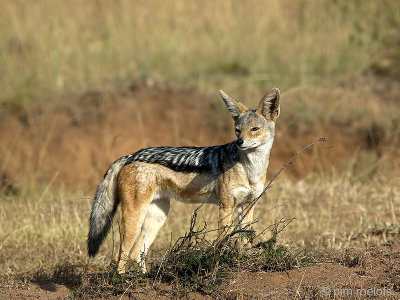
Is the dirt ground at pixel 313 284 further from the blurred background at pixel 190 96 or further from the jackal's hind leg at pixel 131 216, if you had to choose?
the blurred background at pixel 190 96

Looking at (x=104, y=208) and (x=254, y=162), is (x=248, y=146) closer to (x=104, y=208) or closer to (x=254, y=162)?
(x=254, y=162)

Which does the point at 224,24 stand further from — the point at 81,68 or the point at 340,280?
the point at 340,280

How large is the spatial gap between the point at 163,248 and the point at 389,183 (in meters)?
4.23

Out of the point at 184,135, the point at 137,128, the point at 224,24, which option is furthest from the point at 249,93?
the point at 224,24

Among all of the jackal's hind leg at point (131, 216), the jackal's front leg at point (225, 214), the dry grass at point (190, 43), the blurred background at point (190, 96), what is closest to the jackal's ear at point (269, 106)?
the jackal's front leg at point (225, 214)

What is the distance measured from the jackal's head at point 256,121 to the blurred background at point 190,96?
2033mm

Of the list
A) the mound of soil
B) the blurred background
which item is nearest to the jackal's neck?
the blurred background

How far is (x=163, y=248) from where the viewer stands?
7.38 metres

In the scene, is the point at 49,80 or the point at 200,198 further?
the point at 49,80

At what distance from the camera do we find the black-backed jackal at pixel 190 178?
6.12 metres

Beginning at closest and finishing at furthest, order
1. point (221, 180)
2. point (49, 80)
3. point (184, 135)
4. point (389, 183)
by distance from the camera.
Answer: point (221, 180)
point (389, 183)
point (184, 135)
point (49, 80)

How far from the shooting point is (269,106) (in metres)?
6.23

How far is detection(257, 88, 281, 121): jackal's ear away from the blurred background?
206 centimetres

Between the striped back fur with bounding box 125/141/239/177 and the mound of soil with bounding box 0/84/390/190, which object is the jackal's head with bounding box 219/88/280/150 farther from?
the mound of soil with bounding box 0/84/390/190
